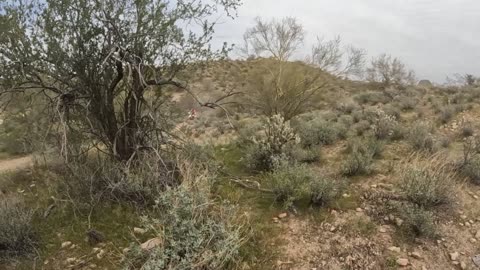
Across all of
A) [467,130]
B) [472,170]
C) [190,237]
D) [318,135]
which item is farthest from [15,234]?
[467,130]

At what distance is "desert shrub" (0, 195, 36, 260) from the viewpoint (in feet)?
13.1

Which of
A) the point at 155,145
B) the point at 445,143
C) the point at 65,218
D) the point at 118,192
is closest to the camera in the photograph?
the point at 65,218

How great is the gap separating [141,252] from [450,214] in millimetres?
3982

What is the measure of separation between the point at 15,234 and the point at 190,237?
2.01m

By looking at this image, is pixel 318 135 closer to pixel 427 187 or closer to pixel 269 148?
pixel 269 148

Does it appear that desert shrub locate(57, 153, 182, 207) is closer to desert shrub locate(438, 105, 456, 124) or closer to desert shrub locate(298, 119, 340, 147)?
desert shrub locate(298, 119, 340, 147)

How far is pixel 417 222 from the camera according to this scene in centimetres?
443

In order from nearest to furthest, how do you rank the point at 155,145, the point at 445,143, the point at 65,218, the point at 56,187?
the point at 65,218 → the point at 56,187 → the point at 155,145 → the point at 445,143

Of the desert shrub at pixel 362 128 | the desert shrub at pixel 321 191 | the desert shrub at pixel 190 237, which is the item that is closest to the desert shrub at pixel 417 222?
the desert shrub at pixel 321 191

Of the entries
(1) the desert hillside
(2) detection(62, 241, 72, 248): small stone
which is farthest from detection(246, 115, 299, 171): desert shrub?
(2) detection(62, 241, 72, 248): small stone

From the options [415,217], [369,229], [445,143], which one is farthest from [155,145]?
[445,143]

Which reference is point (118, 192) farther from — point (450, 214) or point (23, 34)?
point (450, 214)

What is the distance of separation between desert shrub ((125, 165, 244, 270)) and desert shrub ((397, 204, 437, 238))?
2064 mm

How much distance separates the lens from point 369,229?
4.54 m
